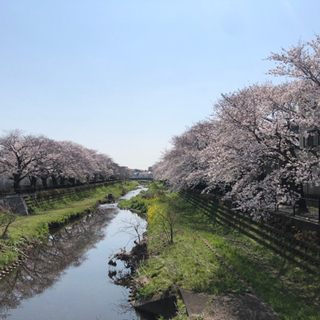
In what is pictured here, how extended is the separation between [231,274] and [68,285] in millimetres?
9286

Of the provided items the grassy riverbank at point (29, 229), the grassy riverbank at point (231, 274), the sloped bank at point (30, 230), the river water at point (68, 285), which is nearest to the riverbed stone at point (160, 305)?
the grassy riverbank at point (231, 274)

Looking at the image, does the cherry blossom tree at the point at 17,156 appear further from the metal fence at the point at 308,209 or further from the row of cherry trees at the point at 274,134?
the metal fence at the point at 308,209

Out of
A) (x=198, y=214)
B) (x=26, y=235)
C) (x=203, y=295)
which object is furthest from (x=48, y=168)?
(x=203, y=295)

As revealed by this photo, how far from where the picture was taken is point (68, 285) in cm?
1523

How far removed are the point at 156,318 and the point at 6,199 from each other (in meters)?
26.8

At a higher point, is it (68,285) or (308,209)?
(308,209)

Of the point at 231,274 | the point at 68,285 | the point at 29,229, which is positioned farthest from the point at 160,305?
the point at 29,229

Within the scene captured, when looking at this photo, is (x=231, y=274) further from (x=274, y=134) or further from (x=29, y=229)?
(x=29, y=229)

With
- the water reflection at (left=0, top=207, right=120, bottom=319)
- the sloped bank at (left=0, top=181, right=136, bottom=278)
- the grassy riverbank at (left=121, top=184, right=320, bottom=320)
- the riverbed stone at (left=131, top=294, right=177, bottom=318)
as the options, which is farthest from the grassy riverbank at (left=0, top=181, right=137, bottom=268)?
the riverbed stone at (left=131, top=294, right=177, bottom=318)

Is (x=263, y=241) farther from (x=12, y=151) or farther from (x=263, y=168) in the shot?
(x=12, y=151)

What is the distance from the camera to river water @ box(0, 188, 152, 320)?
40.2ft

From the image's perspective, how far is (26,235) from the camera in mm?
21734

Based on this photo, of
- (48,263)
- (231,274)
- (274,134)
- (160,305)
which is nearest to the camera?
(160,305)

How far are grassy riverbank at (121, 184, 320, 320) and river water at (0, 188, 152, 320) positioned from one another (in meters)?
1.86
